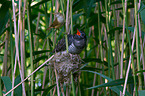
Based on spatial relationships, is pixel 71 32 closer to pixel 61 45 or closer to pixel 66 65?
pixel 66 65

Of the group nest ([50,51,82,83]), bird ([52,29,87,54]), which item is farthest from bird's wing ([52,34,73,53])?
nest ([50,51,82,83])

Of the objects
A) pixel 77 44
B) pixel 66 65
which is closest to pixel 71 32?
pixel 66 65

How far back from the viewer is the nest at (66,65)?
1.30 meters

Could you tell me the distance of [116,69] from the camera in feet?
5.87

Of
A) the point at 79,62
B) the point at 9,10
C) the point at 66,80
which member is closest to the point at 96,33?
the point at 79,62

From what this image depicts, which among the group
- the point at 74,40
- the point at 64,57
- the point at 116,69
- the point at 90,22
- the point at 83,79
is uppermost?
the point at 90,22

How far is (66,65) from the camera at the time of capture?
1333mm

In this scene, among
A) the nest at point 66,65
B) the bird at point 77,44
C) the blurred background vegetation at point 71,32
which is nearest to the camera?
the blurred background vegetation at point 71,32

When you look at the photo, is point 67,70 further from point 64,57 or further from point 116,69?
point 116,69

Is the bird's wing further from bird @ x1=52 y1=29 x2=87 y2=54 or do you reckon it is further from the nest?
the nest

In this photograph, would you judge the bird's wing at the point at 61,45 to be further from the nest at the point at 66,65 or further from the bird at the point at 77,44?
the nest at the point at 66,65

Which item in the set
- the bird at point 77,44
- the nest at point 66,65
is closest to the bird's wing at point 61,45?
the bird at point 77,44

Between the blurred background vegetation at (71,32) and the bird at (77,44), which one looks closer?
the blurred background vegetation at (71,32)

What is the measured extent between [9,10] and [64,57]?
0.48 meters
